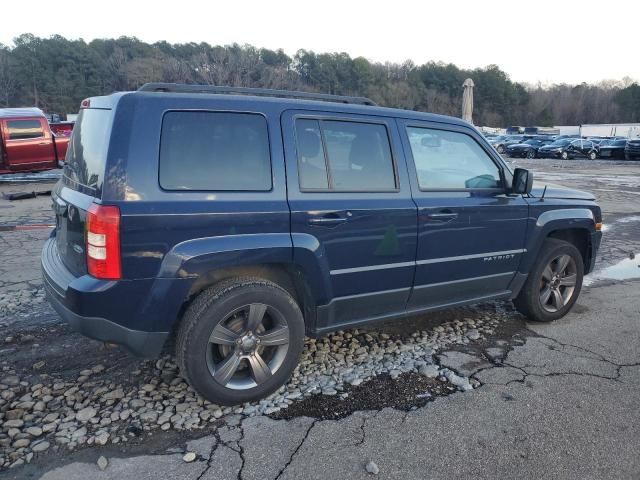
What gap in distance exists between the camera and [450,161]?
12.7 ft

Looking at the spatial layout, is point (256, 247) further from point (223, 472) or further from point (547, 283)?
point (547, 283)

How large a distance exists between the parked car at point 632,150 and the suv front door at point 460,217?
33636 mm

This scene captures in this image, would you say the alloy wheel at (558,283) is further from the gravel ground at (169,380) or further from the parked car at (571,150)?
the parked car at (571,150)

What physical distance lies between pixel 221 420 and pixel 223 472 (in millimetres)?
483

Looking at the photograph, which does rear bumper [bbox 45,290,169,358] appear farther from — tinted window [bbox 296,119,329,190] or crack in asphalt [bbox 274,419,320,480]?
tinted window [bbox 296,119,329,190]

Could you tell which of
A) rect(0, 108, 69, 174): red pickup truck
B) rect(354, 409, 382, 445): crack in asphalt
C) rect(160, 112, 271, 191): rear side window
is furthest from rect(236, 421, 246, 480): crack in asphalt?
rect(0, 108, 69, 174): red pickup truck

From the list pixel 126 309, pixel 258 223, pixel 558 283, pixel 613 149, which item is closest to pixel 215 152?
pixel 258 223

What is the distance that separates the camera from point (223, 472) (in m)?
2.47

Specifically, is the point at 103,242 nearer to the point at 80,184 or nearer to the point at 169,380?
the point at 80,184

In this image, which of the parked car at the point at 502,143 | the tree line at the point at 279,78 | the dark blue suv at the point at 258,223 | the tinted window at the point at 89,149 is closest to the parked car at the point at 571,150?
the parked car at the point at 502,143

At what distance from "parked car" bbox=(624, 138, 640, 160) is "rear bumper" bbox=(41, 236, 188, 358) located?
119ft

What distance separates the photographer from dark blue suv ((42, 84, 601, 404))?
268 centimetres

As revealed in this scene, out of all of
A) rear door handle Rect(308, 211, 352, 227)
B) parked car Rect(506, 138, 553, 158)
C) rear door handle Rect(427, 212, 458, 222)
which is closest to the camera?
rear door handle Rect(308, 211, 352, 227)

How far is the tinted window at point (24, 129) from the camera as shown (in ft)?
45.7
